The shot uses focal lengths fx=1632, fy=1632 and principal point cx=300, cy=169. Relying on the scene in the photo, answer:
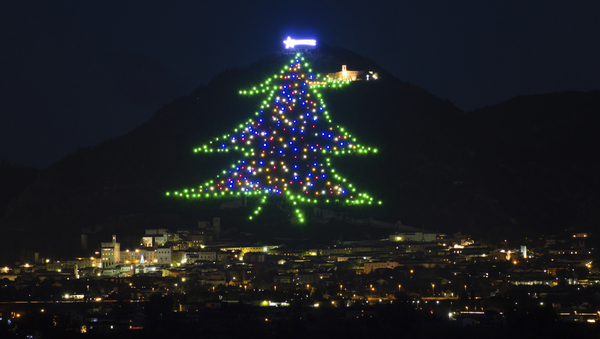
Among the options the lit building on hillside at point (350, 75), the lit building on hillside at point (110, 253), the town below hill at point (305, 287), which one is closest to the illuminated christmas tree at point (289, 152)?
the town below hill at point (305, 287)

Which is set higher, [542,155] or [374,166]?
[542,155]

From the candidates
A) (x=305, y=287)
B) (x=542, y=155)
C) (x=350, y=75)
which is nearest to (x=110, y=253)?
(x=305, y=287)

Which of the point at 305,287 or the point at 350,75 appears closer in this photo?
the point at 305,287

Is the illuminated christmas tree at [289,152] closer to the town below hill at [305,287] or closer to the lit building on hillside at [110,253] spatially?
the town below hill at [305,287]

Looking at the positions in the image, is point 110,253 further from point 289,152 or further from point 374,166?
point 374,166

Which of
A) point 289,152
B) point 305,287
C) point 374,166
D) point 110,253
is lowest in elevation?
point 305,287
